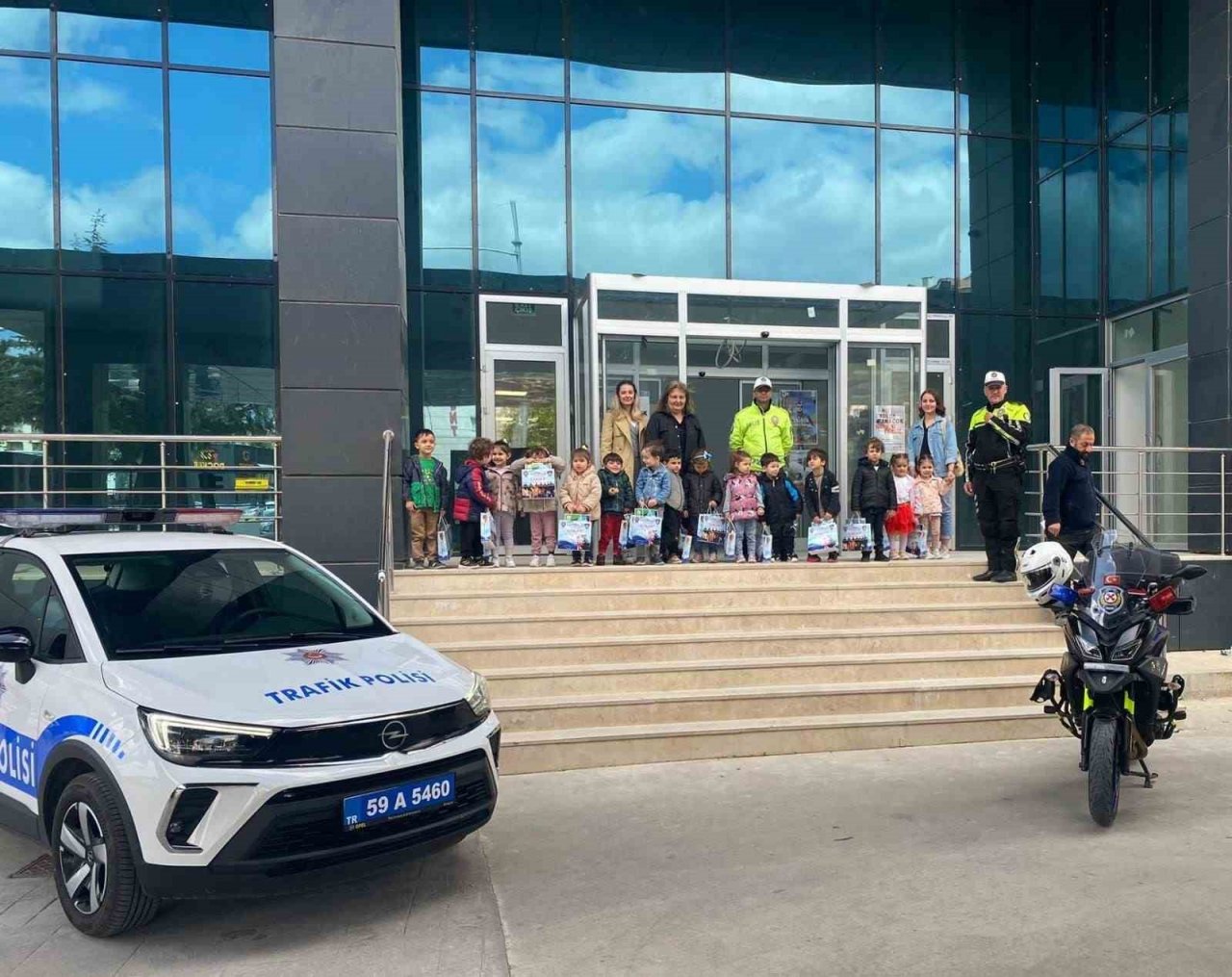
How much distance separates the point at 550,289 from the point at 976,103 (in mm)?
7125

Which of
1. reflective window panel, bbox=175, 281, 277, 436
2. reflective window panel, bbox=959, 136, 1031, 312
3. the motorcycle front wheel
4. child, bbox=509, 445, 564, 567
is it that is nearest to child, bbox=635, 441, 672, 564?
child, bbox=509, 445, 564, 567

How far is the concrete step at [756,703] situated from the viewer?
6586 mm

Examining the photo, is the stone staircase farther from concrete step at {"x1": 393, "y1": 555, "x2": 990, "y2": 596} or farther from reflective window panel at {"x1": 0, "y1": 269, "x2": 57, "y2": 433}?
reflective window panel at {"x1": 0, "y1": 269, "x2": 57, "y2": 433}

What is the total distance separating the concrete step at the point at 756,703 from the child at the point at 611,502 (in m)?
2.78

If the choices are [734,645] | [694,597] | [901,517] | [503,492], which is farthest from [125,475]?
[901,517]

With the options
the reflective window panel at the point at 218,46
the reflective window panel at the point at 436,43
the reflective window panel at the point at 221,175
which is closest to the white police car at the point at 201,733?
the reflective window panel at the point at 221,175

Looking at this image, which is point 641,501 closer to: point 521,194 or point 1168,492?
point 521,194

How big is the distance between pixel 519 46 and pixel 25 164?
251 inches

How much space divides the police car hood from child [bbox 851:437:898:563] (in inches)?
248

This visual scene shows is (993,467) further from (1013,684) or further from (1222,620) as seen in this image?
(1222,620)

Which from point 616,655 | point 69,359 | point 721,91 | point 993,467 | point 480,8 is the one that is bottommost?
point 616,655

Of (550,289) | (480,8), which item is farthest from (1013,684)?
(480,8)

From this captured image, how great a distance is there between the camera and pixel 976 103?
46.0ft

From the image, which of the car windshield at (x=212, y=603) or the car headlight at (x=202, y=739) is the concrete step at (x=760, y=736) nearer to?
the car windshield at (x=212, y=603)
